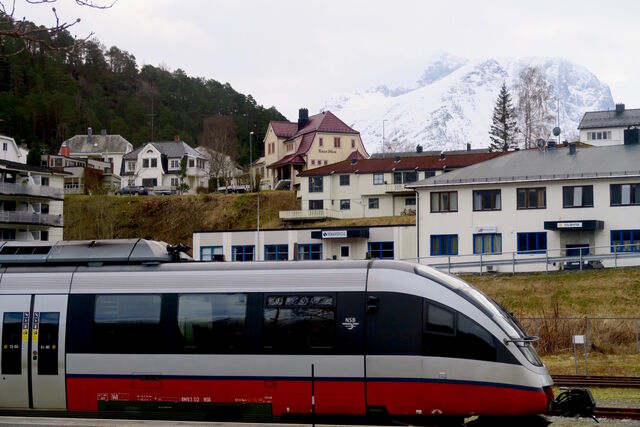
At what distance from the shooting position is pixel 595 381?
2406 cm

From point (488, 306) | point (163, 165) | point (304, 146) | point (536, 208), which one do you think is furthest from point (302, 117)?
point (488, 306)

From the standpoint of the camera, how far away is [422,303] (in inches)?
619

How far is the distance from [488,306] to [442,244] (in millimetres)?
41444

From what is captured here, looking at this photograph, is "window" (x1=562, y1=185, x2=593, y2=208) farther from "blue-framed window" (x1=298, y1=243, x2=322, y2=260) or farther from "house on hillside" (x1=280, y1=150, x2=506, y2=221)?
"house on hillside" (x1=280, y1=150, x2=506, y2=221)

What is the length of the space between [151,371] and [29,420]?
247cm

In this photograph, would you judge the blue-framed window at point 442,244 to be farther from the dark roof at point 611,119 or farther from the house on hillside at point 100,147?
the house on hillside at point 100,147

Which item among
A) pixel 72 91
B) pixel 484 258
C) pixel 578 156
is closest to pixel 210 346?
pixel 484 258

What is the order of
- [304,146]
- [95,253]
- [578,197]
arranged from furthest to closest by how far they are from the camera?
1. [304,146]
2. [578,197]
3. [95,253]

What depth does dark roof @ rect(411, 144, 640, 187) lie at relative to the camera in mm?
53875

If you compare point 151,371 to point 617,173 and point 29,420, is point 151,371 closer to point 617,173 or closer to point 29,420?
point 29,420

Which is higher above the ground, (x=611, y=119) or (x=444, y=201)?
(x=611, y=119)

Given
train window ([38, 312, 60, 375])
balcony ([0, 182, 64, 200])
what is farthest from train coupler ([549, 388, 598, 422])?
balcony ([0, 182, 64, 200])

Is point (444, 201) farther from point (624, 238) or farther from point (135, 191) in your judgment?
point (135, 191)

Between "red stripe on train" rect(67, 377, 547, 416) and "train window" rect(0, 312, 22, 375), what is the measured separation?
1.21 metres
